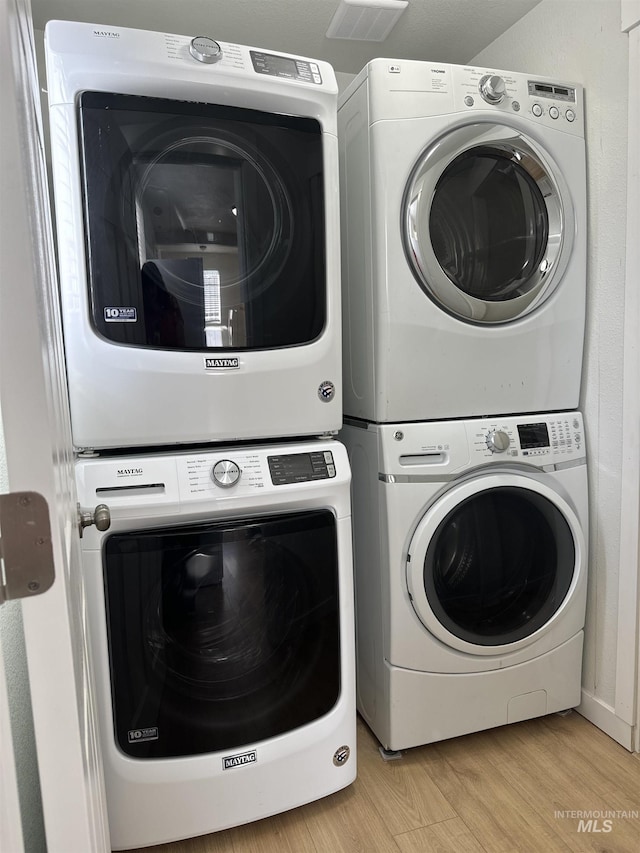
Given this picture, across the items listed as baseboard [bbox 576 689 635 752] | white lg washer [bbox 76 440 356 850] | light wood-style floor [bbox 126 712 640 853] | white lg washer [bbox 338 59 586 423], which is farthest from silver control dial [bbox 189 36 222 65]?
baseboard [bbox 576 689 635 752]

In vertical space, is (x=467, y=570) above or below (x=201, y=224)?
below

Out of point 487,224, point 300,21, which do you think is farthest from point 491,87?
point 300,21

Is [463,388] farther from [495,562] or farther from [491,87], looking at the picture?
[491,87]

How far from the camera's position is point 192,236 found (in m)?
1.25

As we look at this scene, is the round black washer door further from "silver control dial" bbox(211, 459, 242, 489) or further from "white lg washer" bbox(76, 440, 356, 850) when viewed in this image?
"silver control dial" bbox(211, 459, 242, 489)

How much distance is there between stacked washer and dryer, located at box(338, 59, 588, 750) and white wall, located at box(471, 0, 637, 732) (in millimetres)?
46

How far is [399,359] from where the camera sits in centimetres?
148


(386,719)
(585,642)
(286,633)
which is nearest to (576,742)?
(585,642)

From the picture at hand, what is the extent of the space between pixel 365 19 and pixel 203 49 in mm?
821

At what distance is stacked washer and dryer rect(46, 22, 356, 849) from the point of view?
117 centimetres

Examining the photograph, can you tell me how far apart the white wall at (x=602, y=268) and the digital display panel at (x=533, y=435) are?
0.17m

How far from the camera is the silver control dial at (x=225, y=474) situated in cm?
123

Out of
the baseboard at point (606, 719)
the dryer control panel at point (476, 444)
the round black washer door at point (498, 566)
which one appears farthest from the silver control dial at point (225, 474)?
the baseboard at point (606, 719)

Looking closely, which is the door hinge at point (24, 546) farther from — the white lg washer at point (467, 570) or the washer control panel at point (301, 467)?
the white lg washer at point (467, 570)
